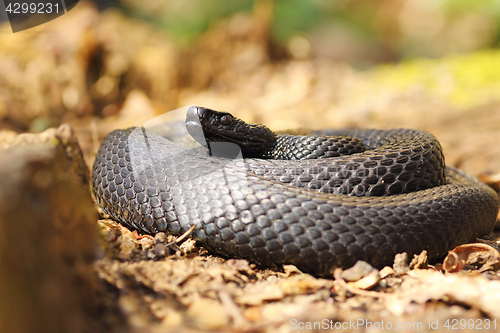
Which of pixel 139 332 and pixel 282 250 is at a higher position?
pixel 139 332

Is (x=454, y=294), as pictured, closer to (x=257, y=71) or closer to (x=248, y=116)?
(x=248, y=116)

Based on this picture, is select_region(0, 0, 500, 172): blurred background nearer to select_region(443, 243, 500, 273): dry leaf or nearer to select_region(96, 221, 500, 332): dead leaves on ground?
select_region(443, 243, 500, 273): dry leaf

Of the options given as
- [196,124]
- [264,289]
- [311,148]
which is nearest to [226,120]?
[196,124]

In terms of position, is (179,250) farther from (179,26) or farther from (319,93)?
(179,26)

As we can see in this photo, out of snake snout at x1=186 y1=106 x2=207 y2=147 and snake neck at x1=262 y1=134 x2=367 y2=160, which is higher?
snake snout at x1=186 y1=106 x2=207 y2=147

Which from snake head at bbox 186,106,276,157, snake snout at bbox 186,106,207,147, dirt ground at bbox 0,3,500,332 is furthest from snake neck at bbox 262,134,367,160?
dirt ground at bbox 0,3,500,332

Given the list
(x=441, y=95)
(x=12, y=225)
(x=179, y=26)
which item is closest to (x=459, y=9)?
(x=441, y=95)
